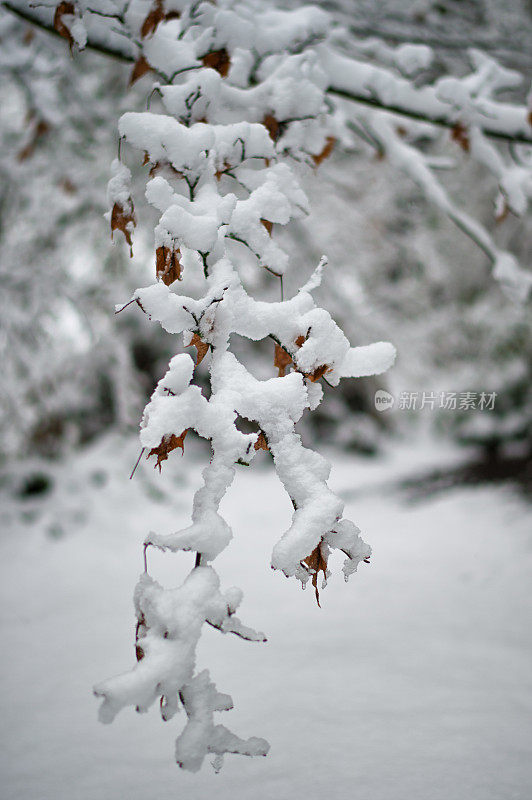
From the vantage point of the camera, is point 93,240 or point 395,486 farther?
point 395,486

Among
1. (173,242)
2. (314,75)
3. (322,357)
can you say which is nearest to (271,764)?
(322,357)

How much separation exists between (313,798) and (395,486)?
5704mm

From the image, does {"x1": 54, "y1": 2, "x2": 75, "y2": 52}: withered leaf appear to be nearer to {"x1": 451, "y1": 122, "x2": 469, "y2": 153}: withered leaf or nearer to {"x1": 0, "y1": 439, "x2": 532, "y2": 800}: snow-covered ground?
{"x1": 451, "y1": 122, "x2": 469, "y2": 153}: withered leaf

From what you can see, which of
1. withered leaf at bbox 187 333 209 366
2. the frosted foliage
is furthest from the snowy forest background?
withered leaf at bbox 187 333 209 366

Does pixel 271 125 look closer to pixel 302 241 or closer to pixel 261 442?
pixel 261 442

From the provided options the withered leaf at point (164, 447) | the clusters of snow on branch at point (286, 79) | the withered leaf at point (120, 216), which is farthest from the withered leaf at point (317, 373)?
the clusters of snow on branch at point (286, 79)

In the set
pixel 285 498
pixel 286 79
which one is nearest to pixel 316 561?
pixel 286 79

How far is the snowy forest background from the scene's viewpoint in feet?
5.82

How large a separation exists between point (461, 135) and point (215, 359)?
1479 millimetres

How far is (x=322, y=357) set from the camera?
3.33 ft

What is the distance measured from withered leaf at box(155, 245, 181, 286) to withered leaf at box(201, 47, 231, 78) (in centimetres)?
63

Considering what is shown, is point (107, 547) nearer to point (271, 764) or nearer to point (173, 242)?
point (271, 764)

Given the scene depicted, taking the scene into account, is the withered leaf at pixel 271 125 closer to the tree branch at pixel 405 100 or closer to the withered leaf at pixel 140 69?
the withered leaf at pixel 140 69

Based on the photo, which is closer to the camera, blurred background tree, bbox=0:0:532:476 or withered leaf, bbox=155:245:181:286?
withered leaf, bbox=155:245:181:286
